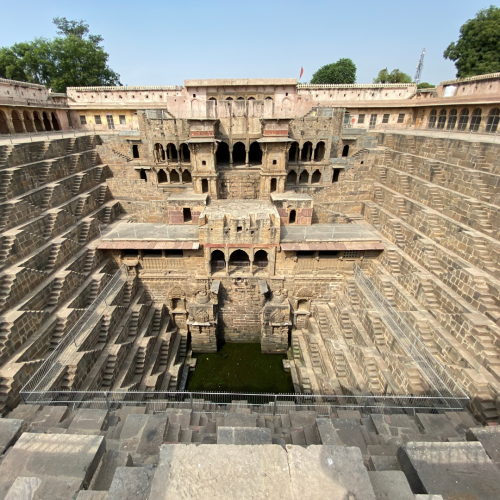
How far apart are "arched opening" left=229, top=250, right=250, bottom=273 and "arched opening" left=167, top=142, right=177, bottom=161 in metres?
11.8

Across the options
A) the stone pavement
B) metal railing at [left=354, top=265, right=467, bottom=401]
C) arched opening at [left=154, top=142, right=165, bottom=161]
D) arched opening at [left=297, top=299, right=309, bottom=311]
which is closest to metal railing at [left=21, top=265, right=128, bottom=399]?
the stone pavement

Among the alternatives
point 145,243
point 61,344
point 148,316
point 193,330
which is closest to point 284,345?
point 193,330

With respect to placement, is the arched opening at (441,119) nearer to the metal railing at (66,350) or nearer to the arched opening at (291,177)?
the arched opening at (291,177)

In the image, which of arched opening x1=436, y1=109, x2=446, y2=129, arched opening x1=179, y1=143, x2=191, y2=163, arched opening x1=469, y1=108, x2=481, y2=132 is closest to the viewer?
arched opening x1=469, y1=108, x2=481, y2=132

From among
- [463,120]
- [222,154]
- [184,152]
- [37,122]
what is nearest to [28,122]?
[37,122]

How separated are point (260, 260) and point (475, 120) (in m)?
23.1

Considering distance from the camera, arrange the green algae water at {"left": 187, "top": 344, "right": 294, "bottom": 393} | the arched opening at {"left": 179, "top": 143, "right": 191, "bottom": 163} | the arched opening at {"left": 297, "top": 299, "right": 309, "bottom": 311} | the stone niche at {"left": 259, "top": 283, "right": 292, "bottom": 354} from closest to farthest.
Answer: the green algae water at {"left": 187, "top": 344, "right": 294, "bottom": 393} < the stone niche at {"left": 259, "top": 283, "right": 292, "bottom": 354} < the arched opening at {"left": 297, "top": 299, "right": 309, "bottom": 311} < the arched opening at {"left": 179, "top": 143, "right": 191, "bottom": 163}

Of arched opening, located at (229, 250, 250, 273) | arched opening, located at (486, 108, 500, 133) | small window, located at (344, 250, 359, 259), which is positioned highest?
arched opening, located at (486, 108, 500, 133)

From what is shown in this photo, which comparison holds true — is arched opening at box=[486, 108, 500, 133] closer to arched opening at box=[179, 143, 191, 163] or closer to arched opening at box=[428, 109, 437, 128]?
arched opening at box=[428, 109, 437, 128]

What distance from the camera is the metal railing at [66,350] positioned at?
10.5 metres

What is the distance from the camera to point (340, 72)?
54.9 m

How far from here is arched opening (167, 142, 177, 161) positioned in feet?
81.6

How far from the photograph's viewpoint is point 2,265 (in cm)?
1259

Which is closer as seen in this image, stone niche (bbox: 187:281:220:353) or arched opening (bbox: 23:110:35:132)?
stone niche (bbox: 187:281:220:353)
